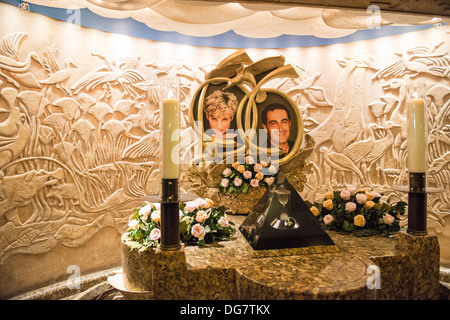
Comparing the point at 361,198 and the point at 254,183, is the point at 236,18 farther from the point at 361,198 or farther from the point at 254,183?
the point at 361,198

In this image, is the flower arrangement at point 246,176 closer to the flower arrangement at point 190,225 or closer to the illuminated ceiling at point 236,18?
the flower arrangement at point 190,225

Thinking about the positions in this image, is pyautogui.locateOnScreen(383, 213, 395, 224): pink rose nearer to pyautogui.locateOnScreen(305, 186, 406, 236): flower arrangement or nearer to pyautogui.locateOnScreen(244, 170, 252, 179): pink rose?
pyautogui.locateOnScreen(305, 186, 406, 236): flower arrangement

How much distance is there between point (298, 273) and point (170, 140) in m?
0.85

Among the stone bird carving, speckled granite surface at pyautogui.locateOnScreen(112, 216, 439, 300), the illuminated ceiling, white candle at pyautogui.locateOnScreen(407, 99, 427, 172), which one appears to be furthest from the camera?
the illuminated ceiling

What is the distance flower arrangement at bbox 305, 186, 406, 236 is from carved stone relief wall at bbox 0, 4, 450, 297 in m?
1.63

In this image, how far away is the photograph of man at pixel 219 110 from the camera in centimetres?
244

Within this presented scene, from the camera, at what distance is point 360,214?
6.01 ft

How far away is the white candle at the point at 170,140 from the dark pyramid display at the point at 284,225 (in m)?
0.59

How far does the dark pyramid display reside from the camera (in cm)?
141

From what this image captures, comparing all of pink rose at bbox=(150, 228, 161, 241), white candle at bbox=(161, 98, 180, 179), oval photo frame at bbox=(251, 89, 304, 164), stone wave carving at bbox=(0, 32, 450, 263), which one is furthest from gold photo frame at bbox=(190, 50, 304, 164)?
white candle at bbox=(161, 98, 180, 179)

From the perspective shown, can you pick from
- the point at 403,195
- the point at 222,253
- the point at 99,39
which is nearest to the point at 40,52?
the point at 99,39

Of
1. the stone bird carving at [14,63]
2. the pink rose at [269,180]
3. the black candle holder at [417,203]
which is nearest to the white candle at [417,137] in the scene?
the black candle holder at [417,203]

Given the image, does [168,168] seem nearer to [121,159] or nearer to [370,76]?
[121,159]
